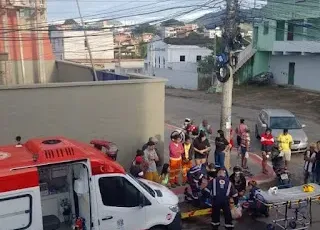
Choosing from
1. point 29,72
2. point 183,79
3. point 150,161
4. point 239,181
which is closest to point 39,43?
point 29,72

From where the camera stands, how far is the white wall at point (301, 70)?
34562 mm

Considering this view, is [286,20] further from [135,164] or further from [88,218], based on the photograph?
[88,218]

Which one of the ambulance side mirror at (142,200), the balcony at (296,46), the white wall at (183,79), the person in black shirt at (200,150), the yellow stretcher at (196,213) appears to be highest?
the balcony at (296,46)

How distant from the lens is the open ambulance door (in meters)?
6.54

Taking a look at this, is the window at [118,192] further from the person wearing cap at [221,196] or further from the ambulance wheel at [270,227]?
the ambulance wheel at [270,227]

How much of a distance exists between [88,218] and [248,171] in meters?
7.51

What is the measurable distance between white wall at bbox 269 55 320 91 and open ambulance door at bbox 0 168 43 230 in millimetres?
31477

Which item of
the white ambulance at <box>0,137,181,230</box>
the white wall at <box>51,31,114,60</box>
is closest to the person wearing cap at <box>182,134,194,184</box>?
the white ambulance at <box>0,137,181,230</box>

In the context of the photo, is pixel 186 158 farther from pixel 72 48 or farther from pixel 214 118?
pixel 72 48

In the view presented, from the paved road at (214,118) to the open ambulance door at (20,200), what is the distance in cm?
398

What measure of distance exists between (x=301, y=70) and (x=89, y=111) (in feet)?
92.2

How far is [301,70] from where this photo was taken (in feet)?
119

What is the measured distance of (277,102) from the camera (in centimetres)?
3094

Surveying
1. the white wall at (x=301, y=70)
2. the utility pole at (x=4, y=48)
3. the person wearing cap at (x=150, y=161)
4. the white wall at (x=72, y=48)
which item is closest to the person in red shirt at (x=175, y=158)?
the person wearing cap at (x=150, y=161)
